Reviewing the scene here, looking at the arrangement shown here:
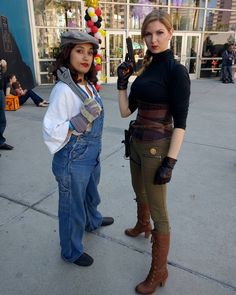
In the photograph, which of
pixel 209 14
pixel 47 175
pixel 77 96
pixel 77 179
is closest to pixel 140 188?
pixel 77 179

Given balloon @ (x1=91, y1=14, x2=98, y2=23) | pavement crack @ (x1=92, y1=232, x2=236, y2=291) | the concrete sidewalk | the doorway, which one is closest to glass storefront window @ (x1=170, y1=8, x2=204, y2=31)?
the doorway

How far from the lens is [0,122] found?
4.53 m

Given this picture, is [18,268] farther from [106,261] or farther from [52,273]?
[106,261]

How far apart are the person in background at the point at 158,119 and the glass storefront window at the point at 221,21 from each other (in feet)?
42.4

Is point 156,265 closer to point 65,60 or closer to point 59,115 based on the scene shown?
point 59,115

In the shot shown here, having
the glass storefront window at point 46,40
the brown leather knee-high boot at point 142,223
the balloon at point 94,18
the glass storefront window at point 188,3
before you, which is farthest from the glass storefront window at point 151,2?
the brown leather knee-high boot at point 142,223

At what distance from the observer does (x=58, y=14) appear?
10555mm

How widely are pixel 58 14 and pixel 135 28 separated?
135 inches

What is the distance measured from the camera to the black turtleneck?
172 centimetres

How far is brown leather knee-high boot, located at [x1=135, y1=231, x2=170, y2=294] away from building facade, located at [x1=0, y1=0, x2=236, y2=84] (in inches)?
325

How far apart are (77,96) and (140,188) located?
0.89 metres

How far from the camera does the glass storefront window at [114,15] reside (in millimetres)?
11562

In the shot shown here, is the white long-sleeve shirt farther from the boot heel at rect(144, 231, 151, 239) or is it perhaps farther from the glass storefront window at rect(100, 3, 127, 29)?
the glass storefront window at rect(100, 3, 127, 29)

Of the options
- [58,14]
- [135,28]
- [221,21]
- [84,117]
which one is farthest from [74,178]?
[221,21]
